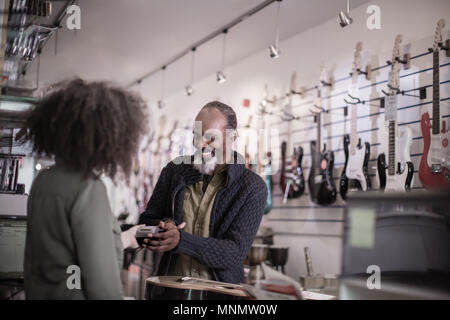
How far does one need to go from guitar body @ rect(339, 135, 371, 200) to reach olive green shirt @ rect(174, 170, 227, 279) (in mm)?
2215

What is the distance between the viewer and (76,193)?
3.92 ft

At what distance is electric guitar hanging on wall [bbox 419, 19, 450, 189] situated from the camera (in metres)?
3.34

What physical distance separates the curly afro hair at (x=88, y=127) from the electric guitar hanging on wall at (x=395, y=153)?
2.80 m

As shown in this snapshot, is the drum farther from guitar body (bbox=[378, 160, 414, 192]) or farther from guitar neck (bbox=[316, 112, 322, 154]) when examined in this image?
guitar neck (bbox=[316, 112, 322, 154])

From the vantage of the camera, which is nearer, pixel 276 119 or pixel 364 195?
pixel 364 195

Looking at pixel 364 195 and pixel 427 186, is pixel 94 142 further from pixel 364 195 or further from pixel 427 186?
pixel 427 186

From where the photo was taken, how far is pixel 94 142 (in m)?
1.25

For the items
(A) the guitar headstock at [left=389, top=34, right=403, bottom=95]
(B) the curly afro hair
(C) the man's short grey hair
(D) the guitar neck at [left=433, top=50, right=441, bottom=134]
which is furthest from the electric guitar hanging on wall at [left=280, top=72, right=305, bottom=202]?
(B) the curly afro hair

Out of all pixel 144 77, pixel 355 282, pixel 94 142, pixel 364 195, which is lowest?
pixel 355 282

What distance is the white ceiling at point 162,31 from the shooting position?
4.53 metres

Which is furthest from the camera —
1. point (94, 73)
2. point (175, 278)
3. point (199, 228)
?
point (94, 73)
